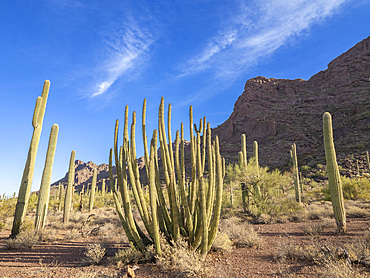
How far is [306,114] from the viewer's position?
62844 millimetres

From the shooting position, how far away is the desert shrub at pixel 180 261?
4.78 metres

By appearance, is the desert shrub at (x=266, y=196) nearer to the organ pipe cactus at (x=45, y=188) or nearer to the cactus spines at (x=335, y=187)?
the cactus spines at (x=335, y=187)

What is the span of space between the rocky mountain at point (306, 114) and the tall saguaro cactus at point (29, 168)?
1407 inches

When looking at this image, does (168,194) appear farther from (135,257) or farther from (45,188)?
(45,188)

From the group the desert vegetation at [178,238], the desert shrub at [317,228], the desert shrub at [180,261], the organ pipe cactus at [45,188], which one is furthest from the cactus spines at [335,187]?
the organ pipe cactus at [45,188]

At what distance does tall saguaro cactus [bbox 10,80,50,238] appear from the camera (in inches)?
349

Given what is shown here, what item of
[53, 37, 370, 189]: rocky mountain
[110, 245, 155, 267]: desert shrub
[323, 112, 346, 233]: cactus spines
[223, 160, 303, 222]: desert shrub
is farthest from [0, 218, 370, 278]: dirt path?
[53, 37, 370, 189]: rocky mountain

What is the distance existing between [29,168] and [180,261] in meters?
7.79

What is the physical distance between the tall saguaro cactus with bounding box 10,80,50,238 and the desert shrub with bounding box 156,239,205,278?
263 inches

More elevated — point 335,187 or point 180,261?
point 335,187

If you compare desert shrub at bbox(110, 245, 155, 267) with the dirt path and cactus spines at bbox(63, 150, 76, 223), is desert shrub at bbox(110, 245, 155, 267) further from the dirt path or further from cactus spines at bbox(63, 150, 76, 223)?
cactus spines at bbox(63, 150, 76, 223)

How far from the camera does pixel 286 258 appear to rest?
5.75 meters

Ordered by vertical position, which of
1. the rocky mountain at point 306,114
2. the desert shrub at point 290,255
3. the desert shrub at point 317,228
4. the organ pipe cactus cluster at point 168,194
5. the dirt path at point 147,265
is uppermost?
the rocky mountain at point 306,114

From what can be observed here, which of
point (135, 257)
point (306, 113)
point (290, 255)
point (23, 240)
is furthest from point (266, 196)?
point (306, 113)
